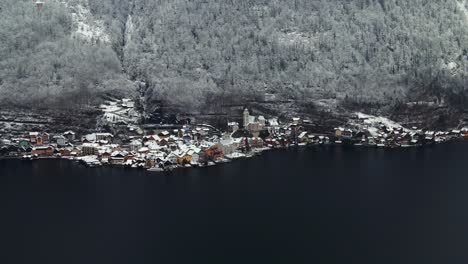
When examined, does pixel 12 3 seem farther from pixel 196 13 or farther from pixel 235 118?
pixel 235 118

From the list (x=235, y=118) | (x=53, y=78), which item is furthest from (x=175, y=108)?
(x=53, y=78)

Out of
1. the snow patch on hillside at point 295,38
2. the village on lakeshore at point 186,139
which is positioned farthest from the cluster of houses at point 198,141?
the snow patch on hillside at point 295,38

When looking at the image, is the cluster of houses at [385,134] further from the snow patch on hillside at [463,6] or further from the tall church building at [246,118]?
the snow patch on hillside at [463,6]

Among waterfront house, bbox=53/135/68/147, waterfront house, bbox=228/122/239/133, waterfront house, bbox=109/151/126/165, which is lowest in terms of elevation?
waterfront house, bbox=109/151/126/165

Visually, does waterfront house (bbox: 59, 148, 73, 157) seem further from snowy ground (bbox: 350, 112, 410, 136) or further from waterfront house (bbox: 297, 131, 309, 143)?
snowy ground (bbox: 350, 112, 410, 136)

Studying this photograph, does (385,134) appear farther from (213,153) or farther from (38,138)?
(38,138)

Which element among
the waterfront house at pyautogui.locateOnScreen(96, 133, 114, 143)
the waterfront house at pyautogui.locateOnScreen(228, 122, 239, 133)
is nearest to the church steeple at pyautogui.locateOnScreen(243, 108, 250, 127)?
the waterfront house at pyautogui.locateOnScreen(228, 122, 239, 133)

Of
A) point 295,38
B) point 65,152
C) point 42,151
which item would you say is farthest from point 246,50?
point 42,151

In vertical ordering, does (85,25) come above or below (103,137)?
above
